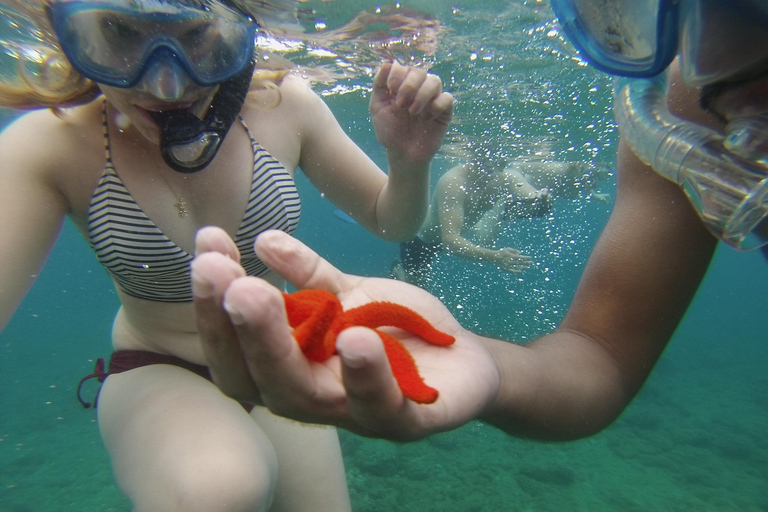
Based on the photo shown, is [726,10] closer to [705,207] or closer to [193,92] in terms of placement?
[705,207]

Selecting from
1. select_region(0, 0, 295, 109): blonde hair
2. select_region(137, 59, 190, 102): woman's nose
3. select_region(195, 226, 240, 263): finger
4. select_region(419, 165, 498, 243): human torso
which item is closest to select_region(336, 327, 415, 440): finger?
select_region(195, 226, 240, 263): finger

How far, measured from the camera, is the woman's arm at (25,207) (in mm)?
1762

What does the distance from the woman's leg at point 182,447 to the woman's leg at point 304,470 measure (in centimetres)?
32

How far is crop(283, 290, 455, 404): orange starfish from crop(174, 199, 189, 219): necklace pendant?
1237 mm

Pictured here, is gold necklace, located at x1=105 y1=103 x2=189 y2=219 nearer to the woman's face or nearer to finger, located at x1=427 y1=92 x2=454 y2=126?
the woman's face

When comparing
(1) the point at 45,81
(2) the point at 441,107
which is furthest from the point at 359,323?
(1) the point at 45,81

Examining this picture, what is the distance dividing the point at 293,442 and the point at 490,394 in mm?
1556

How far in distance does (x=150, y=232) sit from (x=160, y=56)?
78 centimetres

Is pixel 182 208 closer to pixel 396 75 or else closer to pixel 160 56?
pixel 160 56

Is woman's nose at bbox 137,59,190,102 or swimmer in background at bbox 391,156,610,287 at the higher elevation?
woman's nose at bbox 137,59,190,102

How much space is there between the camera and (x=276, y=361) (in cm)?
93

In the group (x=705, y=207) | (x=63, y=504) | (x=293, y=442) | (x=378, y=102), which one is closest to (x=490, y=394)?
(x=705, y=207)

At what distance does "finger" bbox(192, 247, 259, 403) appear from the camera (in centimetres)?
88

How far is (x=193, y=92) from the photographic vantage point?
1938 millimetres
